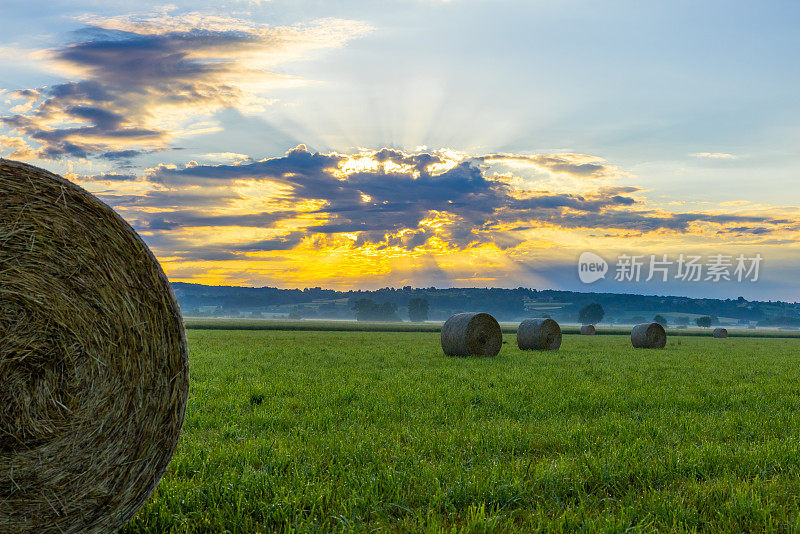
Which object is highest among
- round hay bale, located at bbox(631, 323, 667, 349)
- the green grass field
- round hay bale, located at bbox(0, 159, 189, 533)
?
round hay bale, located at bbox(0, 159, 189, 533)

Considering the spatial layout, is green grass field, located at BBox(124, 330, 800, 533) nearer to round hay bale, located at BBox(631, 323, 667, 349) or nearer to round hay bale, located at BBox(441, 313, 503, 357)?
round hay bale, located at BBox(441, 313, 503, 357)

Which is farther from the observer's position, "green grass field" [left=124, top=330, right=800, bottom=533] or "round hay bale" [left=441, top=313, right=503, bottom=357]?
"round hay bale" [left=441, top=313, right=503, bottom=357]

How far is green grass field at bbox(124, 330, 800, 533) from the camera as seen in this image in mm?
5812

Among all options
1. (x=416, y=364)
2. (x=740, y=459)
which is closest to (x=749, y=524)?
(x=740, y=459)

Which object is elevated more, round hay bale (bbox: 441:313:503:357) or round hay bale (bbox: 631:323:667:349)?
round hay bale (bbox: 441:313:503:357)

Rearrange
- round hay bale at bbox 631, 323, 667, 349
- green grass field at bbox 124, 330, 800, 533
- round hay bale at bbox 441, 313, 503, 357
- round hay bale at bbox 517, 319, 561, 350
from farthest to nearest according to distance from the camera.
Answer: round hay bale at bbox 631, 323, 667, 349, round hay bale at bbox 517, 319, 561, 350, round hay bale at bbox 441, 313, 503, 357, green grass field at bbox 124, 330, 800, 533

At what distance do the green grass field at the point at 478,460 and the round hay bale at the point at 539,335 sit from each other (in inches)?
677

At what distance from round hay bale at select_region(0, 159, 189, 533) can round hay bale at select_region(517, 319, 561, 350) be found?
2736 cm

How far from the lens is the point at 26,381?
5.30 m

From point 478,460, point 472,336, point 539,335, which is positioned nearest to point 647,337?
point 539,335

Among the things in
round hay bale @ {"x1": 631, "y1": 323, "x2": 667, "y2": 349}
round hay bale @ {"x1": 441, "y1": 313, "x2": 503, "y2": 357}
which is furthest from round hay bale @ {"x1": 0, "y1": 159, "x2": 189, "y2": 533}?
round hay bale @ {"x1": 631, "y1": 323, "x2": 667, "y2": 349}

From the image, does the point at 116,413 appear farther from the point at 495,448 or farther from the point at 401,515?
the point at 495,448

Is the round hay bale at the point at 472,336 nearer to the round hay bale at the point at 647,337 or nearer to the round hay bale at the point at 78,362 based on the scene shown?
the round hay bale at the point at 647,337

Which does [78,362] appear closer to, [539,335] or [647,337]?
[539,335]
